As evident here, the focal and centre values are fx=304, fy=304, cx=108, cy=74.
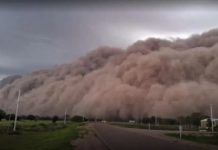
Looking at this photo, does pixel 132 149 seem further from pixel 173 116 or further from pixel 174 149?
pixel 173 116

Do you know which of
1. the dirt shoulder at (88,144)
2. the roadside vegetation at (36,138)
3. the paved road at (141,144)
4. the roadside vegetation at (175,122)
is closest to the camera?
the dirt shoulder at (88,144)

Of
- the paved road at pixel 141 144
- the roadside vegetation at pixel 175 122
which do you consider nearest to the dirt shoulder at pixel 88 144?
the paved road at pixel 141 144

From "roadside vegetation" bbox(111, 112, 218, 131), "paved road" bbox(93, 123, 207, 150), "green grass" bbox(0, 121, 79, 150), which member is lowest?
"green grass" bbox(0, 121, 79, 150)

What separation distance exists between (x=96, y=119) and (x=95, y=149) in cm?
10407

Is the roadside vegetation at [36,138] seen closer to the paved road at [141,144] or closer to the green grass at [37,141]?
the green grass at [37,141]

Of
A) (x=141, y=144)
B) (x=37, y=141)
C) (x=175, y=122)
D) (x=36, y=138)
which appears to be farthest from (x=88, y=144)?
(x=175, y=122)

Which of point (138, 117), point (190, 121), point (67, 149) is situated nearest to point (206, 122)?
point (190, 121)

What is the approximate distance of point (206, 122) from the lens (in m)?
58.5

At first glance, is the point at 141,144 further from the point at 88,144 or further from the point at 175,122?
the point at 175,122

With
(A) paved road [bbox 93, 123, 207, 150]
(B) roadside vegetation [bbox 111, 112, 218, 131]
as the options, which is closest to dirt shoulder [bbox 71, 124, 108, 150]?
(A) paved road [bbox 93, 123, 207, 150]

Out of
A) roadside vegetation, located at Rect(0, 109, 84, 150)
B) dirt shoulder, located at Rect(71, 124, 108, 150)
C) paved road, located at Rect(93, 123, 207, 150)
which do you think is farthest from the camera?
roadside vegetation, located at Rect(0, 109, 84, 150)

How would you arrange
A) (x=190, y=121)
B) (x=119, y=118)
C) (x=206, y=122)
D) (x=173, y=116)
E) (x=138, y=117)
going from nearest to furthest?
1. (x=206, y=122)
2. (x=190, y=121)
3. (x=173, y=116)
4. (x=138, y=117)
5. (x=119, y=118)

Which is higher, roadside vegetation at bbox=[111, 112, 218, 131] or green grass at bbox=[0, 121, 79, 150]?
roadside vegetation at bbox=[111, 112, 218, 131]

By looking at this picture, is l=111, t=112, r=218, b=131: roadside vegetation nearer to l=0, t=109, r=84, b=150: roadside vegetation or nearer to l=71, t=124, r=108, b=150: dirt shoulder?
l=0, t=109, r=84, b=150: roadside vegetation
